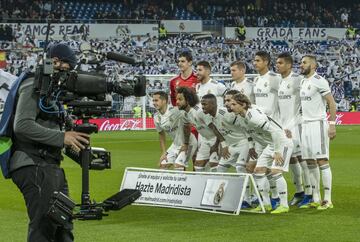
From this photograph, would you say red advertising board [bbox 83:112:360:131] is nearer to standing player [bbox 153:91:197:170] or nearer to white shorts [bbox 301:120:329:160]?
standing player [bbox 153:91:197:170]

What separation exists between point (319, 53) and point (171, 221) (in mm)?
40090

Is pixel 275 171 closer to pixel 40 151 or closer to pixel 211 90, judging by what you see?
pixel 211 90

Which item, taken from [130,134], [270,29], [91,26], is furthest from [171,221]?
[270,29]

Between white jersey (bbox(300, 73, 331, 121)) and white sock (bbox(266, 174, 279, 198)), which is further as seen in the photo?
white jersey (bbox(300, 73, 331, 121))

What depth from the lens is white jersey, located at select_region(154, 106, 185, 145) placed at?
590 inches

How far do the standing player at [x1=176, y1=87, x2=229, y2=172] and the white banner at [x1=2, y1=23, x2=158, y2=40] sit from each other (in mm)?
33179

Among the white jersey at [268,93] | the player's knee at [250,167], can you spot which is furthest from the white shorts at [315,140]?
the player's knee at [250,167]

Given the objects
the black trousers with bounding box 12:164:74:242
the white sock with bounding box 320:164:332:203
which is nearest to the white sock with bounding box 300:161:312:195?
the white sock with bounding box 320:164:332:203

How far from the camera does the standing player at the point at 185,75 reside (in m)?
15.9

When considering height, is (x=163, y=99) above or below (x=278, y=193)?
above

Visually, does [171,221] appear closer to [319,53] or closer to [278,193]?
[278,193]

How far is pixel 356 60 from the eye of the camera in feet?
167

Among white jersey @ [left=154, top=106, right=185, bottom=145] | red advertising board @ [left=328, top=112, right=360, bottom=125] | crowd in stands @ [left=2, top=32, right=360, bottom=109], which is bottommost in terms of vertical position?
red advertising board @ [left=328, top=112, right=360, bottom=125]

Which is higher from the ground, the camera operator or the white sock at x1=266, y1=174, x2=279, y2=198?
the camera operator
